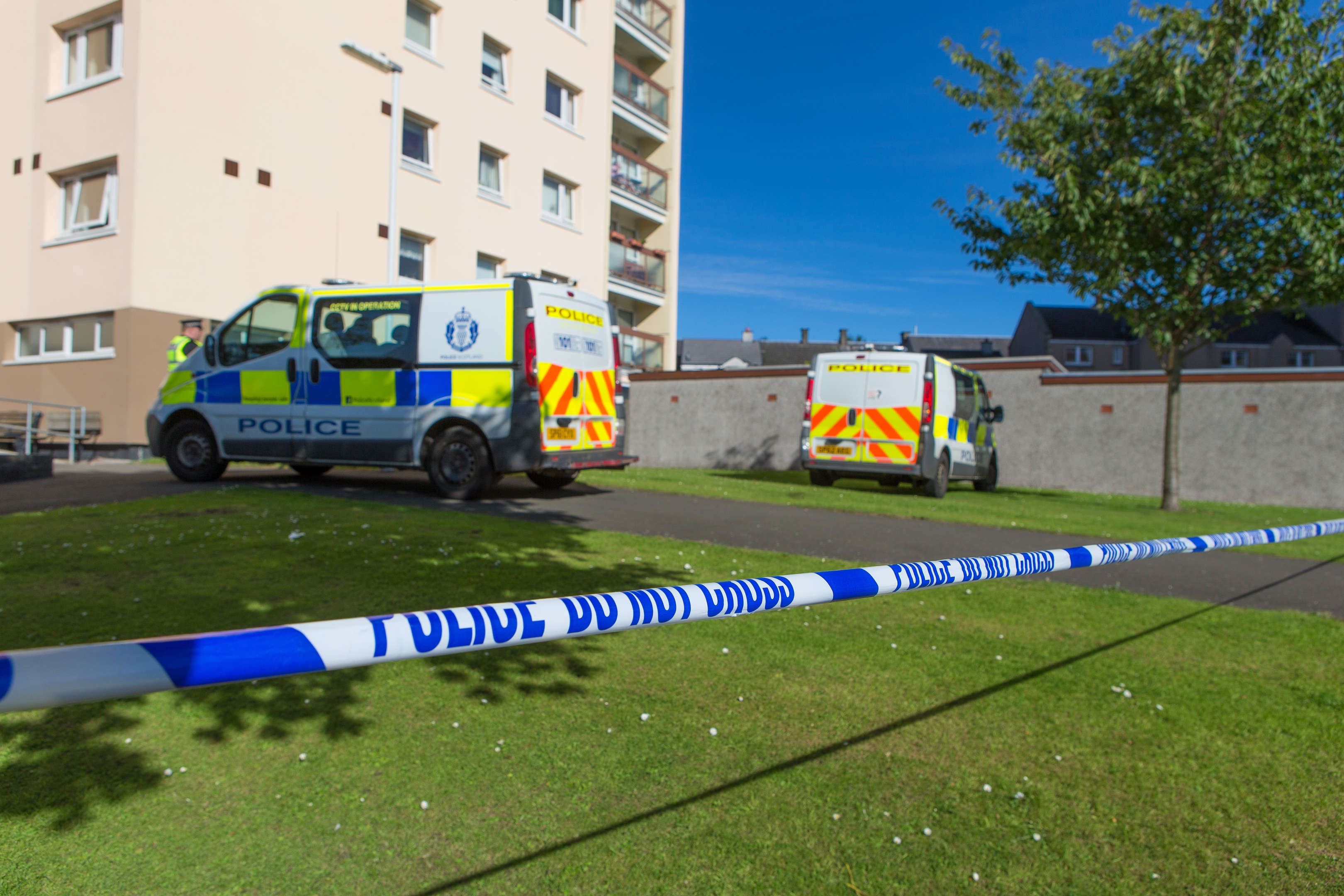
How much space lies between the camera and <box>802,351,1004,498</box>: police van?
13672 millimetres

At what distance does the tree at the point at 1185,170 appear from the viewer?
1264cm

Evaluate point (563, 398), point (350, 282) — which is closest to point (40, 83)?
point (350, 282)

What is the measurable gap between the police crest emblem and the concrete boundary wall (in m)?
9.24

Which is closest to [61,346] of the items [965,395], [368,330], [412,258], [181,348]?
[412,258]

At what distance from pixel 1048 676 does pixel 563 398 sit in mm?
6749

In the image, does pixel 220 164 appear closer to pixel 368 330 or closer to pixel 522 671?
pixel 368 330

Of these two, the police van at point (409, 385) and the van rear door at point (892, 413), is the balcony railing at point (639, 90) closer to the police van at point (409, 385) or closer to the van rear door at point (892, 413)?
the van rear door at point (892, 413)

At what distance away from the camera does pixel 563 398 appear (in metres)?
9.91

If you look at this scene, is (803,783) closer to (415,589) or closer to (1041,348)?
(415,589)

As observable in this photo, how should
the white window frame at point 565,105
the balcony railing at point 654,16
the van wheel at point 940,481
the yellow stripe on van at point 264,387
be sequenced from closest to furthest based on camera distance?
1. the yellow stripe on van at point 264,387
2. the van wheel at point 940,481
3. the white window frame at point 565,105
4. the balcony railing at point 654,16

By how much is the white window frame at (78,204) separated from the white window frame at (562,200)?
37.7 feet

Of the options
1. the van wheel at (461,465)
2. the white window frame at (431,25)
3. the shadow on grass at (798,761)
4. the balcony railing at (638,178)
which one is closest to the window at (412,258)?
the white window frame at (431,25)

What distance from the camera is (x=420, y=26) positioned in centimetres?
2216

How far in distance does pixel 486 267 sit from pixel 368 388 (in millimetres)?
15210
